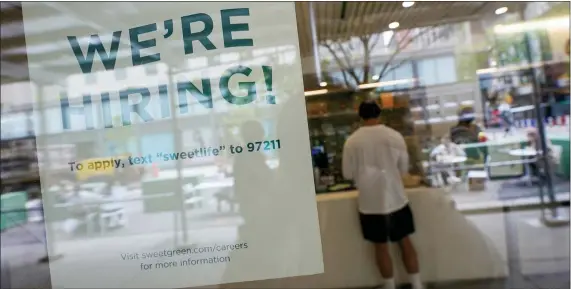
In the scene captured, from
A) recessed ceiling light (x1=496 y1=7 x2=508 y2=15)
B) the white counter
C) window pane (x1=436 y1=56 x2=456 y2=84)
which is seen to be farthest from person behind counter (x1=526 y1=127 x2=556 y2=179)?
the white counter

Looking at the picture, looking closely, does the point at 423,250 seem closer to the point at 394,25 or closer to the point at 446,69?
the point at 394,25

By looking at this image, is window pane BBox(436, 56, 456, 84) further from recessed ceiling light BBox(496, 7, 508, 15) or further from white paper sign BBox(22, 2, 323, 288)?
white paper sign BBox(22, 2, 323, 288)

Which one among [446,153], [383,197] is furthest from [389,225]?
[446,153]

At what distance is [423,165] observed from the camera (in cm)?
477

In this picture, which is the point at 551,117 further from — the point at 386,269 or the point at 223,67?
the point at 223,67

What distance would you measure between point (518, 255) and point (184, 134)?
3032 mm

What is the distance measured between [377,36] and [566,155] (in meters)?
1.86

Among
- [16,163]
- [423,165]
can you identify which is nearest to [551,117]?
[423,165]

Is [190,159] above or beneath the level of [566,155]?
above

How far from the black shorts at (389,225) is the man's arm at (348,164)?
30cm

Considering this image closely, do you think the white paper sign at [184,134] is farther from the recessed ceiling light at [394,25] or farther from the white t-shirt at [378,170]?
the recessed ceiling light at [394,25]

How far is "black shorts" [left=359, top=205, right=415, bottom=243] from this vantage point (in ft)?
12.0

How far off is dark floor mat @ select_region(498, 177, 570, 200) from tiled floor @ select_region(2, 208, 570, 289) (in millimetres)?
221

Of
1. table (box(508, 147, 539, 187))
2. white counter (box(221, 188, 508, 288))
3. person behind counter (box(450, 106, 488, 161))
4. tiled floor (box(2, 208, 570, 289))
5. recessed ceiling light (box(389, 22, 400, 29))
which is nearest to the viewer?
tiled floor (box(2, 208, 570, 289))
